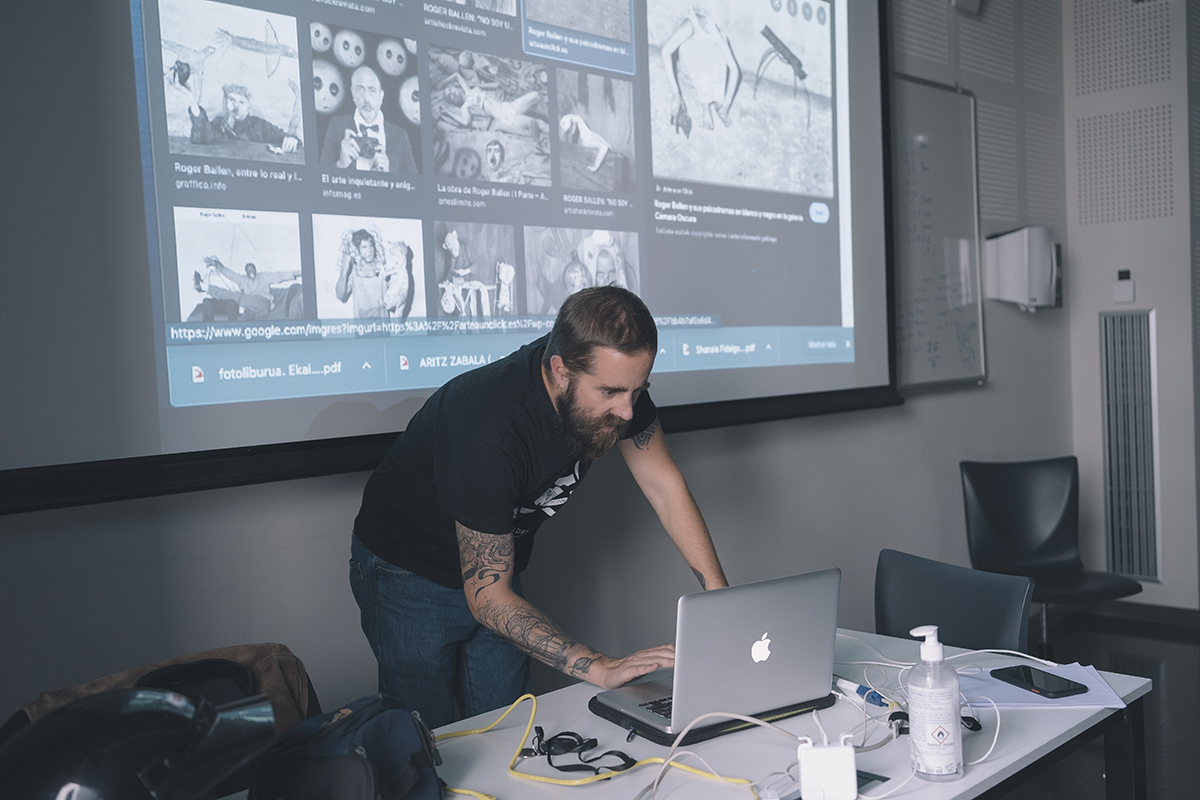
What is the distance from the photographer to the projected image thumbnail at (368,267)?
6.39 ft

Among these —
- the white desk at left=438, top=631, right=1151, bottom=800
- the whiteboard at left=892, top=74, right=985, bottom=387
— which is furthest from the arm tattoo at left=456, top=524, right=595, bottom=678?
the whiteboard at left=892, top=74, right=985, bottom=387

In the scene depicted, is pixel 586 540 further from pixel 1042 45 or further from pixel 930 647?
pixel 1042 45

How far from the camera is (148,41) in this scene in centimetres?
171

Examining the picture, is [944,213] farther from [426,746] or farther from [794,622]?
[426,746]

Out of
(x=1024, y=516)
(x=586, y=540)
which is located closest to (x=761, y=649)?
(x=586, y=540)

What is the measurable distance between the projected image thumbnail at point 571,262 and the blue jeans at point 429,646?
2.63ft

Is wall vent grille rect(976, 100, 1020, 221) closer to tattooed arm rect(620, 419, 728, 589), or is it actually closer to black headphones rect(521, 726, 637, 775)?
tattooed arm rect(620, 419, 728, 589)

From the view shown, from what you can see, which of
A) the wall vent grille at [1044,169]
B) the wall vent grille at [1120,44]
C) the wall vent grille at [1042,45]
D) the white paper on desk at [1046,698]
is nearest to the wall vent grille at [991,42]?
the wall vent grille at [1042,45]

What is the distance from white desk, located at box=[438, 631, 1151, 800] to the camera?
3.91 feet

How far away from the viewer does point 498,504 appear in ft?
5.28

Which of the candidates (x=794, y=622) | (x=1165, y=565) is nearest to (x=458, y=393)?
(x=794, y=622)

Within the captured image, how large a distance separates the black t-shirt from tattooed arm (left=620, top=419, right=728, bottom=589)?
0.06 metres

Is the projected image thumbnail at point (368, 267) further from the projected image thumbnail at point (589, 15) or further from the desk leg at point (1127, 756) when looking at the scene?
the desk leg at point (1127, 756)

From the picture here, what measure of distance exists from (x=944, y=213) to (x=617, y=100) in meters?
1.92
